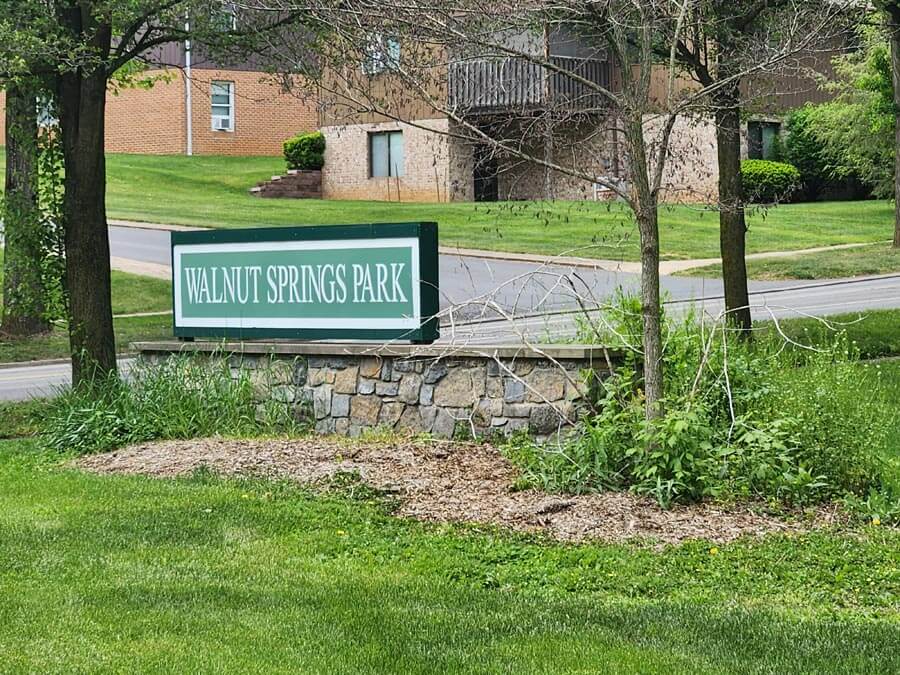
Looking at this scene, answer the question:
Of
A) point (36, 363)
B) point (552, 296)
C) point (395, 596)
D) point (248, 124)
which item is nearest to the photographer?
point (395, 596)

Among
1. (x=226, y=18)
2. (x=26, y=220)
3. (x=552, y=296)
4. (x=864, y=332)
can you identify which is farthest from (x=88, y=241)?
(x=552, y=296)

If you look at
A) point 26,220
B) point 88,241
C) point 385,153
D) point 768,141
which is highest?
point 768,141

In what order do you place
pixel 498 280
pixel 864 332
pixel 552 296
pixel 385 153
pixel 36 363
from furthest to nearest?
pixel 385 153 → pixel 498 280 → pixel 552 296 → pixel 36 363 → pixel 864 332

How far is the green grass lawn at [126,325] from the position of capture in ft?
61.5

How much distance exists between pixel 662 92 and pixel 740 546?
85.6ft

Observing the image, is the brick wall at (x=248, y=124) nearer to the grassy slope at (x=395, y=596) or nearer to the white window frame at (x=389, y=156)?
the white window frame at (x=389, y=156)

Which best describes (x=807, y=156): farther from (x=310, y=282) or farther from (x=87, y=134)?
(x=310, y=282)

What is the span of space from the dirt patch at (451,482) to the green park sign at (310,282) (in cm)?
110

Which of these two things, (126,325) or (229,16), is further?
(126,325)

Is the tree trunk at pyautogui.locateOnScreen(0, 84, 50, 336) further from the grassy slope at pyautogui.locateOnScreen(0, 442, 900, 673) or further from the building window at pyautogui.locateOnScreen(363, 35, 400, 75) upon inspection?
the grassy slope at pyautogui.locateOnScreen(0, 442, 900, 673)

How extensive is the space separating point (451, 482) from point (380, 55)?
288 centimetres

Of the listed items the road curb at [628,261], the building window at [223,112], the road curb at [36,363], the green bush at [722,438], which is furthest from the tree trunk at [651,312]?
the building window at [223,112]

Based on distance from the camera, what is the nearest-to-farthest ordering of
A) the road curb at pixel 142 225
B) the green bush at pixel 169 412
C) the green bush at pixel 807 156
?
the green bush at pixel 169 412
the road curb at pixel 142 225
the green bush at pixel 807 156

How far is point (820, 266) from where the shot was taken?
24656mm
